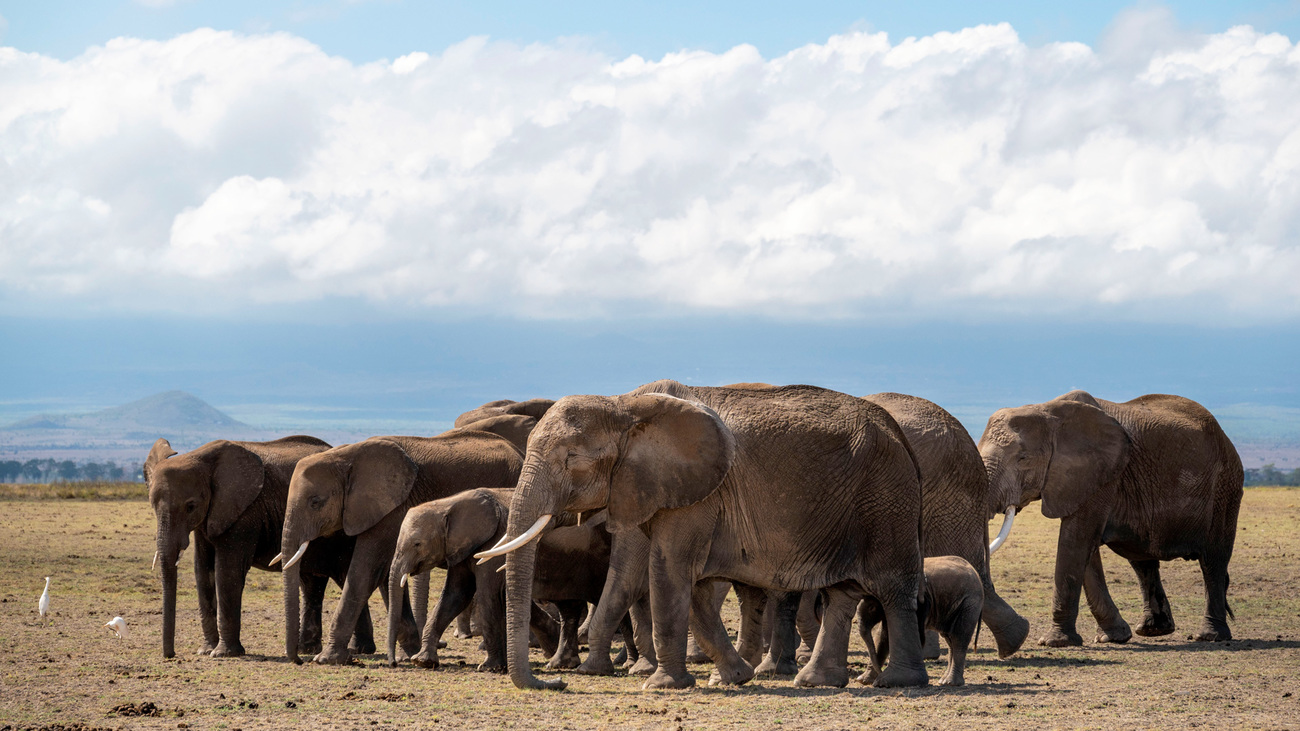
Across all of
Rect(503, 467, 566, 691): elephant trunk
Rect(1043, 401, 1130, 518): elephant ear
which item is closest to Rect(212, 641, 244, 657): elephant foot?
Rect(503, 467, 566, 691): elephant trunk

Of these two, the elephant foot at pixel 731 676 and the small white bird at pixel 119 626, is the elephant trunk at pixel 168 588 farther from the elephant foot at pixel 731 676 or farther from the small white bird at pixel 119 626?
the elephant foot at pixel 731 676

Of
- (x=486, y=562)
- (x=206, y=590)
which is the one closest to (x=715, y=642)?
(x=486, y=562)

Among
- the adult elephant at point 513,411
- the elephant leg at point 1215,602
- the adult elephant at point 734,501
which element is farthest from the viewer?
the adult elephant at point 513,411

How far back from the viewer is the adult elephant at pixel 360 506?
529 inches

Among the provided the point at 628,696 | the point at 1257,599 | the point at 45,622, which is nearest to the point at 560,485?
the point at 628,696

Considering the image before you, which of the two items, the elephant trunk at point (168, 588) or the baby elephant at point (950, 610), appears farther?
the elephant trunk at point (168, 588)

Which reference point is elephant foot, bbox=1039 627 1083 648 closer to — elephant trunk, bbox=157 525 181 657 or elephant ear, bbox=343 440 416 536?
elephant ear, bbox=343 440 416 536

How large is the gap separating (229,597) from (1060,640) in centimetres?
841

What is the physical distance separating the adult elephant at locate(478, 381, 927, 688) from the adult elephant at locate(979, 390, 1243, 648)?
401cm

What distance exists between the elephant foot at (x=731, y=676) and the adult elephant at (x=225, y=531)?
4928 mm

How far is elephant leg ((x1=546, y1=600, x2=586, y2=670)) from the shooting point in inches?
515

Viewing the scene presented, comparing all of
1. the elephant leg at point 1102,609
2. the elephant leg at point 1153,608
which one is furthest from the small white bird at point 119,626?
the elephant leg at point 1153,608

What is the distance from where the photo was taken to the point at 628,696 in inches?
425

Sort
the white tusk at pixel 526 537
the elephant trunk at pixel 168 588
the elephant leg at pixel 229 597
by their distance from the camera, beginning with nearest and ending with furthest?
1. the white tusk at pixel 526 537
2. the elephant trunk at pixel 168 588
3. the elephant leg at pixel 229 597
